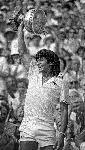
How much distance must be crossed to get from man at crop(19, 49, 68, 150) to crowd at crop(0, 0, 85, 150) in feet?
0.29

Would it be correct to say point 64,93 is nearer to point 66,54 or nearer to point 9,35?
point 9,35

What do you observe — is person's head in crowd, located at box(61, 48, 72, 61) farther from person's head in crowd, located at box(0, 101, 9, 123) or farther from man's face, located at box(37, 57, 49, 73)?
man's face, located at box(37, 57, 49, 73)

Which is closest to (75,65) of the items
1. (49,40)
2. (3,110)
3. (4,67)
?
(49,40)

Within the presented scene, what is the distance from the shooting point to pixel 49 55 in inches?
121

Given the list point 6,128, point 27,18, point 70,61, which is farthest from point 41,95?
point 70,61

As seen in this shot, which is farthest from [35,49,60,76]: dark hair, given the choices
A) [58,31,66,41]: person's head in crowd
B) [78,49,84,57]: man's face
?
[58,31,66,41]: person's head in crowd

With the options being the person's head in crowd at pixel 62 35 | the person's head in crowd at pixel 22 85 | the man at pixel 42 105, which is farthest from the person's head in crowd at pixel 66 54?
the man at pixel 42 105

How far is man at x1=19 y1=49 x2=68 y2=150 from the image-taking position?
2873 mm

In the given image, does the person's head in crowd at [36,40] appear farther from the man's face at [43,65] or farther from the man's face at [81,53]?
the man's face at [43,65]

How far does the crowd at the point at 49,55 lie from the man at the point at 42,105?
0.29 ft

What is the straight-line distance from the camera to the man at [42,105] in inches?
113

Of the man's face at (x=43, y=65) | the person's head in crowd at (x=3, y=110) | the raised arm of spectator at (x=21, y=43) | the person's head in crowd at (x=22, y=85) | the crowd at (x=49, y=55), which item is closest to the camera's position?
the man's face at (x=43, y=65)

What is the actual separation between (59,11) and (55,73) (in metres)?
4.84

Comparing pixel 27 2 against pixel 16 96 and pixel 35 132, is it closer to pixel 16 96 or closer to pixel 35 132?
pixel 16 96
